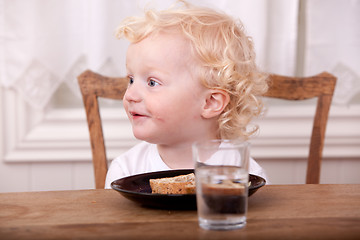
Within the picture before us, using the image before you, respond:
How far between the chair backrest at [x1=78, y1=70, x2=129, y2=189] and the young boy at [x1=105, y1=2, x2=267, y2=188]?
0.13m

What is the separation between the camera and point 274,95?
1.43 m

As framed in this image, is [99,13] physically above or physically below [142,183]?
above

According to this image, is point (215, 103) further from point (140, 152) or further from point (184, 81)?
point (140, 152)

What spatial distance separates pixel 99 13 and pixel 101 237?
122 cm

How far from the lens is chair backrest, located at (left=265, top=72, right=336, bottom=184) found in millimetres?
1396

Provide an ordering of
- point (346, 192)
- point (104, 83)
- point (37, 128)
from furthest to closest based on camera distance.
A: point (37, 128)
point (104, 83)
point (346, 192)

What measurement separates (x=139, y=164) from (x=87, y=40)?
2.00ft

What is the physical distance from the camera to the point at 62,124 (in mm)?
1823

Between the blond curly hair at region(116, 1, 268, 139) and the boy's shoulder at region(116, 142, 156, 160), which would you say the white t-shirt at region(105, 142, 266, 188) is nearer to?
the boy's shoulder at region(116, 142, 156, 160)

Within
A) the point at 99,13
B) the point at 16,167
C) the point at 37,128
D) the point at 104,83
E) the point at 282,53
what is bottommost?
the point at 16,167

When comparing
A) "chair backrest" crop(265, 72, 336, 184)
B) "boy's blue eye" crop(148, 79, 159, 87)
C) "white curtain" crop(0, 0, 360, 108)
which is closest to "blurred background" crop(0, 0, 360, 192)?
"white curtain" crop(0, 0, 360, 108)

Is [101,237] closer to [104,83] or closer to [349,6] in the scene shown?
[104,83]

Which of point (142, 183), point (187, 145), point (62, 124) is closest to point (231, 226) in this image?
point (142, 183)

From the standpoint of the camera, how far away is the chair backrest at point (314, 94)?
1.40 meters
